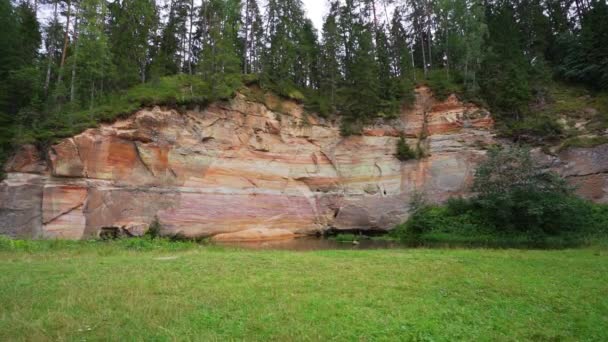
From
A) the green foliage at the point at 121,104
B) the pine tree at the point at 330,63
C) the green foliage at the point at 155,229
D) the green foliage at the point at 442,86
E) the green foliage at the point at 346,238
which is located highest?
the pine tree at the point at 330,63

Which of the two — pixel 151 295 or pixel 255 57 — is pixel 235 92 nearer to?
pixel 255 57

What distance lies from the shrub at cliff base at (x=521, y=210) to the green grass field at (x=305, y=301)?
861cm

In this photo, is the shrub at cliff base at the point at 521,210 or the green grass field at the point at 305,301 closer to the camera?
the green grass field at the point at 305,301

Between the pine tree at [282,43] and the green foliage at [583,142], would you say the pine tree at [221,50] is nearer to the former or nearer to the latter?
the pine tree at [282,43]

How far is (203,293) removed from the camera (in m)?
7.36

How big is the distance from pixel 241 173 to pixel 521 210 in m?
18.9

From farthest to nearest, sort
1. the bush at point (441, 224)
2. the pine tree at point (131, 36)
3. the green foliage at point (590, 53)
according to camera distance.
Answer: the green foliage at point (590, 53) < the pine tree at point (131, 36) < the bush at point (441, 224)

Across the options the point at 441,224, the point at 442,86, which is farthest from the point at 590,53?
the point at 441,224

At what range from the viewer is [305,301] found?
6.77m

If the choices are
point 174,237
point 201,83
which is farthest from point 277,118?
point 174,237

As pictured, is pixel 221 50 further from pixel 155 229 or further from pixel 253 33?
pixel 155 229

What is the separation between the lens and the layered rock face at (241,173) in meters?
20.3

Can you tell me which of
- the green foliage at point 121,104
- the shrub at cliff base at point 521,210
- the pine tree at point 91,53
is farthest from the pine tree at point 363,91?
the pine tree at point 91,53

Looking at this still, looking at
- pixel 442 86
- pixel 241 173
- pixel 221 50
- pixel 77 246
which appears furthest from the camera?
pixel 442 86
